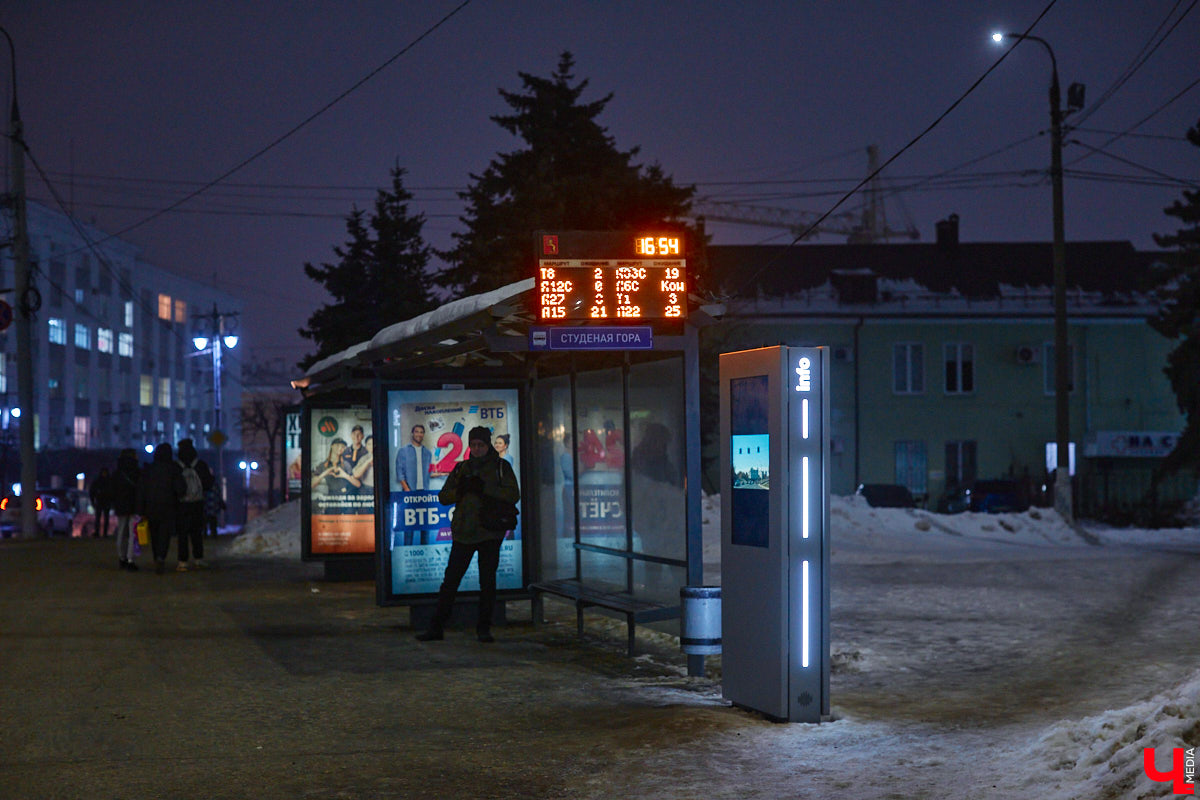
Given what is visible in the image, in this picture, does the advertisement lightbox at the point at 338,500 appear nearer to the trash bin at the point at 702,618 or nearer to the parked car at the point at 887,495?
the trash bin at the point at 702,618

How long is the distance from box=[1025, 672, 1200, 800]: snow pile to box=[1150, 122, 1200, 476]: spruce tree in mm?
32262

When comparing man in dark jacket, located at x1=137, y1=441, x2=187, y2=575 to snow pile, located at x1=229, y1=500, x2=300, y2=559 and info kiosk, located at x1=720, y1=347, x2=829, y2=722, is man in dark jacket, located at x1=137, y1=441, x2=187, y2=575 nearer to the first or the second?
snow pile, located at x1=229, y1=500, x2=300, y2=559

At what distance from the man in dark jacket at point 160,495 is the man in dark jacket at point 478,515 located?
364 inches

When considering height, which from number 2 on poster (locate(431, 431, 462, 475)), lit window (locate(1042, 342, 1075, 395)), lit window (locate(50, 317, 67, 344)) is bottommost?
number 2 on poster (locate(431, 431, 462, 475))

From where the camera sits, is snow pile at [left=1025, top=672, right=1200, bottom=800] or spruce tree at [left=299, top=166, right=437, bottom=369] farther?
spruce tree at [left=299, top=166, right=437, bottom=369]

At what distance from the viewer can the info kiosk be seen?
800cm

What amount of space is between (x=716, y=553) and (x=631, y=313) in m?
11.8

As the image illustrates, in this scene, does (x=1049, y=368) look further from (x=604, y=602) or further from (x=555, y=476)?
(x=604, y=602)

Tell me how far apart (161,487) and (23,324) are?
1725cm

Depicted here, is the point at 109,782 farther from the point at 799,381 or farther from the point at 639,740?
the point at 799,381

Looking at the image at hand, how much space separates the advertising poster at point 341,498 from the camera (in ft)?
60.3

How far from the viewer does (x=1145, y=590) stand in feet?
51.3

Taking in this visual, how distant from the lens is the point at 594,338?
10312mm

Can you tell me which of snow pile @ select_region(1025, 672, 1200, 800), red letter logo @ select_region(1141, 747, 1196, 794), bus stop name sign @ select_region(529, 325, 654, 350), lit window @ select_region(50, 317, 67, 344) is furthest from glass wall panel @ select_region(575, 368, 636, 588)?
lit window @ select_region(50, 317, 67, 344)
